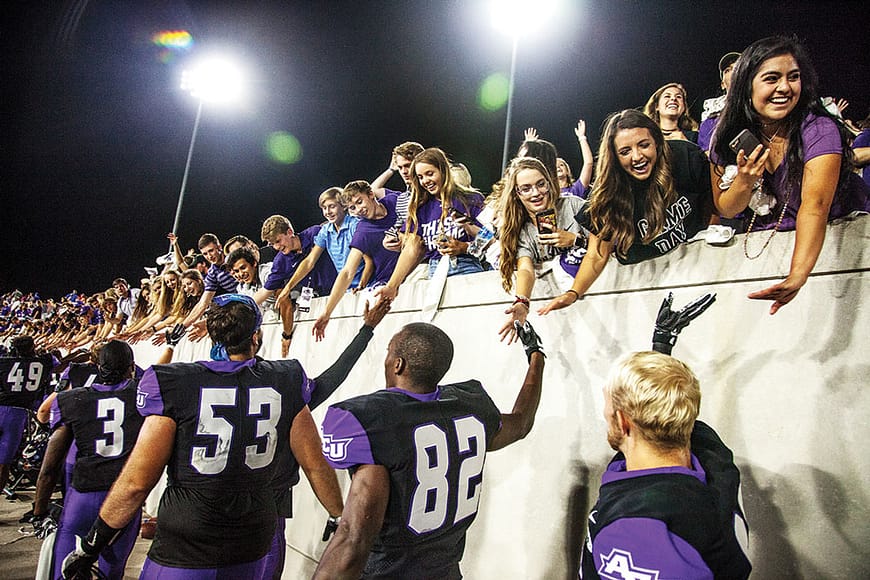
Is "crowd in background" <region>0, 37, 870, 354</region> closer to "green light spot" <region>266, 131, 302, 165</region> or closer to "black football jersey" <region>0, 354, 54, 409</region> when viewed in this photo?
"black football jersey" <region>0, 354, 54, 409</region>

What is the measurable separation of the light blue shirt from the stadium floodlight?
2.02 metres

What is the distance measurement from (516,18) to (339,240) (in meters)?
3.44

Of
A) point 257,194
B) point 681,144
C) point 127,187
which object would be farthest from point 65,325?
point 681,144

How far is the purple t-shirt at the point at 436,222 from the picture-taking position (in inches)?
173

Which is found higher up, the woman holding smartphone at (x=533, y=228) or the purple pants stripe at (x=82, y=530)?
the woman holding smartphone at (x=533, y=228)

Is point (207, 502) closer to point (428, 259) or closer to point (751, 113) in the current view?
point (428, 259)

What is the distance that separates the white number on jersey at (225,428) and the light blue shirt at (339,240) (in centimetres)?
314

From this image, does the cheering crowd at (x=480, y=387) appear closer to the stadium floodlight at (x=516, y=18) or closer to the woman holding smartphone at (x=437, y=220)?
the woman holding smartphone at (x=437, y=220)

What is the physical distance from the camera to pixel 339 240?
20.6 ft

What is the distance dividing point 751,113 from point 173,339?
19.0 feet

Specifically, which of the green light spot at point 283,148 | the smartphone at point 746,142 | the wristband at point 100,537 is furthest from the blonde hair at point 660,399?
the green light spot at point 283,148

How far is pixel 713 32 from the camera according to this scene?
703 centimetres

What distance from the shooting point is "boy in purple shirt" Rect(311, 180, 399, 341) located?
544cm

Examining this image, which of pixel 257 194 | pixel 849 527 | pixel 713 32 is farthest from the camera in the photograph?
pixel 257 194
